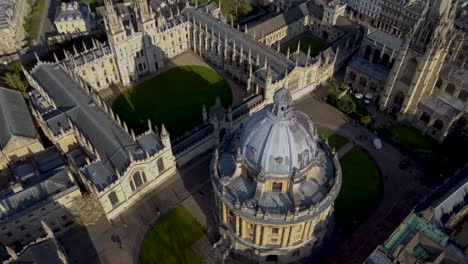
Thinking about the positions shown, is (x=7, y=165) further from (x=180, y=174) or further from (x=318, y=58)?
(x=318, y=58)

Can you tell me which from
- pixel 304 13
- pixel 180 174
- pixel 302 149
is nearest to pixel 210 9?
pixel 304 13

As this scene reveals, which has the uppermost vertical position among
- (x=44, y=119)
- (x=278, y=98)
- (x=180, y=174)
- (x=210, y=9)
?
(x=278, y=98)

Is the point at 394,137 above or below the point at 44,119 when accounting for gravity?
below

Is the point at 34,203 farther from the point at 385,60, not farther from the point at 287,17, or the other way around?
the point at 385,60

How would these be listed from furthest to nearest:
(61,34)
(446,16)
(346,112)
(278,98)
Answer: (61,34)
(346,112)
(446,16)
(278,98)

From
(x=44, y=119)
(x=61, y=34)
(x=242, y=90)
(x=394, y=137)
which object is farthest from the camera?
(x=61, y=34)

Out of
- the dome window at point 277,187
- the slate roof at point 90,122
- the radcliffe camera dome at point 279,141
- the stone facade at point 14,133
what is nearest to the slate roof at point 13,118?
the stone facade at point 14,133
